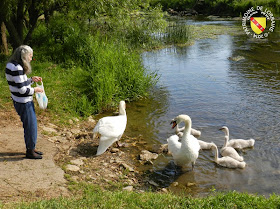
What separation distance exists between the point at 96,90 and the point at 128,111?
4.35ft

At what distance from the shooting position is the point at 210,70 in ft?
55.0

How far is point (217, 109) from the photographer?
11312 mm

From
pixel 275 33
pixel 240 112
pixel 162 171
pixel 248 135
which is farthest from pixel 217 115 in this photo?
pixel 275 33

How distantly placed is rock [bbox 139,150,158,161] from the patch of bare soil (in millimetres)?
167

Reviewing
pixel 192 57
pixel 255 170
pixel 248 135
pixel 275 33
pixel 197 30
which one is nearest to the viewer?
pixel 255 170

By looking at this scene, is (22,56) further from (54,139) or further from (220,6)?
(220,6)

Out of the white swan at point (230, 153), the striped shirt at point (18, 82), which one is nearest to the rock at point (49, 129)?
the striped shirt at point (18, 82)

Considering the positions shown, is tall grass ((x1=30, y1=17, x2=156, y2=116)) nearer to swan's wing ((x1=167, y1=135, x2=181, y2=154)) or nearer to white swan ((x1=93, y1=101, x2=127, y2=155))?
white swan ((x1=93, y1=101, x2=127, y2=155))

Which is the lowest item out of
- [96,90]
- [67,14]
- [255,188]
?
[255,188]

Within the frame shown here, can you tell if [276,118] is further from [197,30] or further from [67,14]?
[197,30]

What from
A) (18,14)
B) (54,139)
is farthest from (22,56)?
(18,14)

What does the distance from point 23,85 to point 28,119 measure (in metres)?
0.73

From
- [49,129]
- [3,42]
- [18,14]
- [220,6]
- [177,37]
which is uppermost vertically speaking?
[220,6]

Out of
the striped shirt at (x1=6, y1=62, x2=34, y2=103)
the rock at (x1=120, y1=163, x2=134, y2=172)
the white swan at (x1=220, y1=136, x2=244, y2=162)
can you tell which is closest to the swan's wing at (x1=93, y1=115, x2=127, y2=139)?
the rock at (x1=120, y1=163, x2=134, y2=172)
